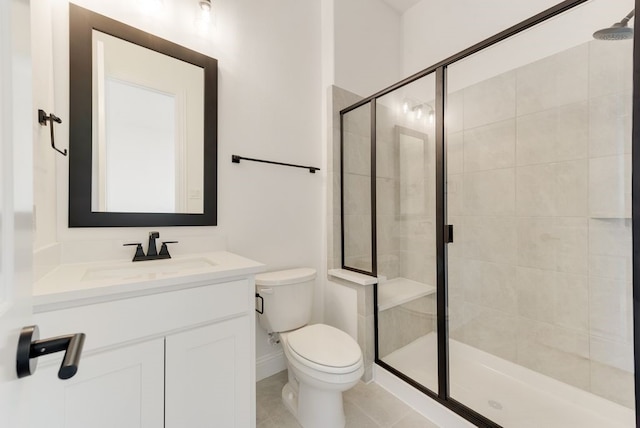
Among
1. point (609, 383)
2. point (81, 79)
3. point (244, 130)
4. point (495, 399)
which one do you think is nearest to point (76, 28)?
point (81, 79)

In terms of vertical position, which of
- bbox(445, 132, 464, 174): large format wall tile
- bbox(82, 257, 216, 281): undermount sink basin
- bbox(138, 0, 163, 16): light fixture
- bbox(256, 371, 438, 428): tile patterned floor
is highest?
bbox(138, 0, 163, 16): light fixture

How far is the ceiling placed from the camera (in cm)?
236

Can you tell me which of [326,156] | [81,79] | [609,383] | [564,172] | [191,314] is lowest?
[609,383]

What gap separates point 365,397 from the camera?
163 centimetres

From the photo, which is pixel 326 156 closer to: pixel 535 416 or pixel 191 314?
pixel 191 314

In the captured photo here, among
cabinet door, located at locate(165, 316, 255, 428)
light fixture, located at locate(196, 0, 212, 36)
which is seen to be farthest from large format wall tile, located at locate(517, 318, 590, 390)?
light fixture, located at locate(196, 0, 212, 36)

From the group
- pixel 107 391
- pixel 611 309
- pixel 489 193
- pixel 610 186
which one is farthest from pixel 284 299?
→ pixel 610 186

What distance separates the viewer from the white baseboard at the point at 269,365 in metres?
1.76

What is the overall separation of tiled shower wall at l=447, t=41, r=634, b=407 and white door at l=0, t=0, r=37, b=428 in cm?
166

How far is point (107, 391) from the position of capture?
2.78ft

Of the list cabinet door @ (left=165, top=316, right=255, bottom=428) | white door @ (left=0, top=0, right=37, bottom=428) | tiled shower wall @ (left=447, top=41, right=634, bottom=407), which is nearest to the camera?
white door @ (left=0, top=0, right=37, bottom=428)

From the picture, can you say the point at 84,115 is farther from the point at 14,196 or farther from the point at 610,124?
the point at 610,124

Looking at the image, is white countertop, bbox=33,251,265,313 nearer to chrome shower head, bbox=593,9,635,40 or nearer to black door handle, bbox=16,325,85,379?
black door handle, bbox=16,325,85,379

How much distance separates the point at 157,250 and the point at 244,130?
87 cm
